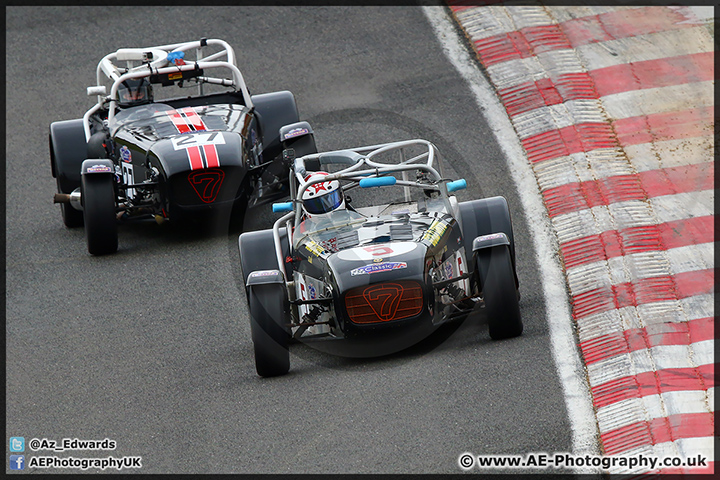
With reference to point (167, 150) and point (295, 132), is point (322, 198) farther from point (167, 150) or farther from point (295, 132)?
point (295, 132)

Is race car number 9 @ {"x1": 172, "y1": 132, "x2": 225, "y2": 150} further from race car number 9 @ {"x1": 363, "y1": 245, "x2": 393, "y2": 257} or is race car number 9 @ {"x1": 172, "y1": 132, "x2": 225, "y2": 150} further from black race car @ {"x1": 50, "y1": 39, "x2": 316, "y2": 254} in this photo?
race car number 9 @ {"x1": 363, "y1": 245, "x2": 393, "y2": 257}

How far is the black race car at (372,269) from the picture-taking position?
7.87 metres

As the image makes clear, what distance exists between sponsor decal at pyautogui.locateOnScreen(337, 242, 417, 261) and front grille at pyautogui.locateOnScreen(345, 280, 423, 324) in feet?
1.01

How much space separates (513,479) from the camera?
21.0 ft

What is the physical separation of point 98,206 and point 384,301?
4.37m

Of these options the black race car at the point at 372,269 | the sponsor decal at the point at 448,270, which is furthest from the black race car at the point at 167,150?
the sponsor decal at the point at 448,270

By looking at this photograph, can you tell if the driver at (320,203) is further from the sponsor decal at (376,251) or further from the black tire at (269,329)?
the black tire at (269,329)

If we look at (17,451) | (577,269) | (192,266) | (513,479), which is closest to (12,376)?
(17,451)

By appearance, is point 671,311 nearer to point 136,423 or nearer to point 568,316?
point 568,316

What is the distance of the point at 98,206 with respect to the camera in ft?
35.8

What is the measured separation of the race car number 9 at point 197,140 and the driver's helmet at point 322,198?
7.24 feet

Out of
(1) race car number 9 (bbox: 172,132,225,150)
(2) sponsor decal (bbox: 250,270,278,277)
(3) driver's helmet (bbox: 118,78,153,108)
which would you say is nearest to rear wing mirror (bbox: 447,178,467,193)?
(2) sponsor decal (bbox: 250,270,278,277)

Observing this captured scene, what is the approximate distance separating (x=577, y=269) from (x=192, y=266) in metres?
3.92

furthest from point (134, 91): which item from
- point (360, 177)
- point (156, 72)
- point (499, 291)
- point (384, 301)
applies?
point (499, 291)
